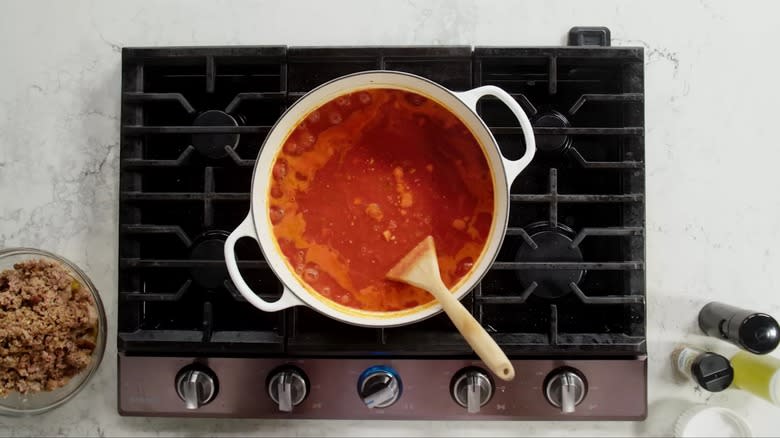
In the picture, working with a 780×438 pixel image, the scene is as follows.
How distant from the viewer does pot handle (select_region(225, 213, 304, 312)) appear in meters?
0.83

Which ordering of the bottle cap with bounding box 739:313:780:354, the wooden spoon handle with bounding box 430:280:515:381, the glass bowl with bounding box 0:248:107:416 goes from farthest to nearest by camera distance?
1. the glass bowl with bounding box 0:248:107:416
2. the bottle cap with bounding box 739:313:780:354
3. the wooden spoon handle with bounding box 430:280:515:381

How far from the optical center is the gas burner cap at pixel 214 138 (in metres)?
0.97

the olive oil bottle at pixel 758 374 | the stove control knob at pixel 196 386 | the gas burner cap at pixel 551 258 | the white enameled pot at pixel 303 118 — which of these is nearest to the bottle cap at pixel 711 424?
the olive oil bottle at pixel 758 374

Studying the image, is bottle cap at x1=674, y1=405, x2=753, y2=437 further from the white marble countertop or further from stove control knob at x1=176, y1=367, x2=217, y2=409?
stove control knob at x1=176, y1=367, x2=217, y2=409

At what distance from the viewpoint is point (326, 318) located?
979mm

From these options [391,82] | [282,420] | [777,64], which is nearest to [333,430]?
[282,420]

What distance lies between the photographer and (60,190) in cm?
109

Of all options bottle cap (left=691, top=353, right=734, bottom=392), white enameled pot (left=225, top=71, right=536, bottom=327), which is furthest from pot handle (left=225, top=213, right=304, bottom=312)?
bottle cap (left=691, top=353, right=734, bottom=392)

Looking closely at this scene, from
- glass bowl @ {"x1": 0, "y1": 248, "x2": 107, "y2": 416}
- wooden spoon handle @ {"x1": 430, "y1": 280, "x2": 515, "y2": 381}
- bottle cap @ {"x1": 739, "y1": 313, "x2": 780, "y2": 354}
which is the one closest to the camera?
wooden spoon handle @ {"x1": 430, "y1": 280, "x2": 515, "y2": 381}

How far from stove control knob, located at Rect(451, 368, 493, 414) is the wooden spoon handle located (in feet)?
0.44

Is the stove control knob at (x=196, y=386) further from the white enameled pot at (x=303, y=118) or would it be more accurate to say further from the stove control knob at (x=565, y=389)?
the stove control knob at (x=565, y=389)

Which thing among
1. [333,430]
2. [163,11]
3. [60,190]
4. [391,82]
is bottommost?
[333,430]

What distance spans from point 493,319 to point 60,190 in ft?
2.83

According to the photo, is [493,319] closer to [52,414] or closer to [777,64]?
[777,64]
